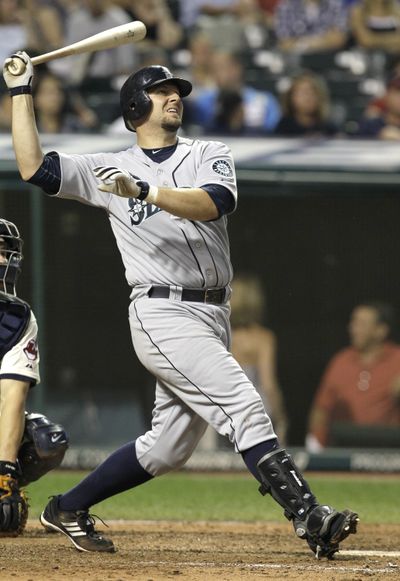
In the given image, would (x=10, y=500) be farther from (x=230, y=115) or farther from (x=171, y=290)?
(x=230, y=115)

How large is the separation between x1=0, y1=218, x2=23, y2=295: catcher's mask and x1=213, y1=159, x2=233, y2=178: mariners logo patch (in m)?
0.97

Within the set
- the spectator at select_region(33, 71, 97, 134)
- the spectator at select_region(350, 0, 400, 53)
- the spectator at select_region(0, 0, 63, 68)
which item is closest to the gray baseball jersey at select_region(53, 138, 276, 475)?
the spectator at select_region(33, 71, 97, 134)

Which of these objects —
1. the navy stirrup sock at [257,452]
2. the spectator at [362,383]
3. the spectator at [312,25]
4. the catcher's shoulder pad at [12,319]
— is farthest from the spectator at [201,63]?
the navy stirrup sock at [257,452]

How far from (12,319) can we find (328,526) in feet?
4.96

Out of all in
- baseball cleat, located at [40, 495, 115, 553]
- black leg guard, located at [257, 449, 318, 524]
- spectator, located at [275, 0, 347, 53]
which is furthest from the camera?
spectator, located at [275, 0, 347, 53]

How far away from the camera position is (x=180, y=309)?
4.04 m

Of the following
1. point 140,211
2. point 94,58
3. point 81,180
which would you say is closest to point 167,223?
point 140,211

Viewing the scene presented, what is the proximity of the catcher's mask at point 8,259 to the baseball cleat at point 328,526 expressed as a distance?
1513mm

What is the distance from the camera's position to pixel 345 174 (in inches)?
326

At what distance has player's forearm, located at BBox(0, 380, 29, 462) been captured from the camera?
14.4ft

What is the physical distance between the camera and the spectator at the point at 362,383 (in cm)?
827

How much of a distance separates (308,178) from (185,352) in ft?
14.7

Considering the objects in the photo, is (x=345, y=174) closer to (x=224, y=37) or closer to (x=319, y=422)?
(x=319, y=422)

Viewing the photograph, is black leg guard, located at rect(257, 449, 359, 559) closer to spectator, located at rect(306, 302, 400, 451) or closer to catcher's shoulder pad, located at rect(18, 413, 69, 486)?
catcher's shoulder pad, located at rect(18, 413, 69, 486)
